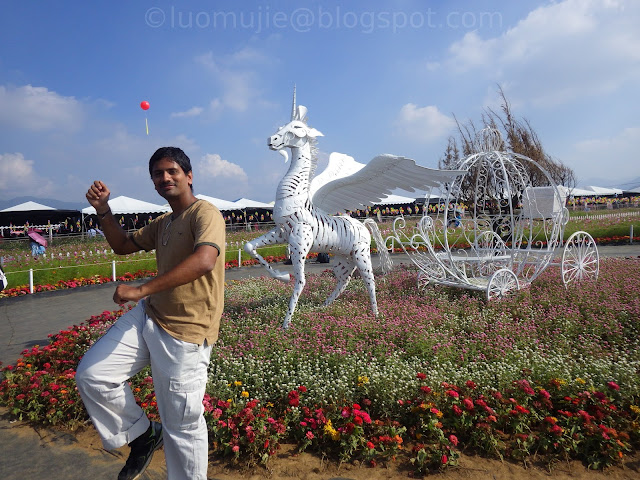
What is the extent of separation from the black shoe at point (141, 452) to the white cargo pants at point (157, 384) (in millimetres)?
147

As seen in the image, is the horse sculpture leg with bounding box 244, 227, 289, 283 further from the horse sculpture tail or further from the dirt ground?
the dirt ground

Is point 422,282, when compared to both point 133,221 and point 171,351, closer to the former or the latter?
point 171,351

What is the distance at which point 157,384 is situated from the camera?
6.85ft

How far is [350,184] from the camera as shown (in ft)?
19.5

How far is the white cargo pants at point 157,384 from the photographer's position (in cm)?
204

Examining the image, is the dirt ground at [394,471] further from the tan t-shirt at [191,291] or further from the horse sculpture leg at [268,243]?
the horse sculpture leg at [268,243]

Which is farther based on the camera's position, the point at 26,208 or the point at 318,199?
the point at 26,208

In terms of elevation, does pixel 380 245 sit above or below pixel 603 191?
below

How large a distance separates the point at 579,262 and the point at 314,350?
575cm

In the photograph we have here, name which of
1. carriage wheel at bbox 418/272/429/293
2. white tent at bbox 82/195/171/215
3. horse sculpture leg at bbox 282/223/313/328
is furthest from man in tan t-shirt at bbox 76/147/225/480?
white tent at bbox 82/195/171/215

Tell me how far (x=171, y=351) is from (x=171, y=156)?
104cm

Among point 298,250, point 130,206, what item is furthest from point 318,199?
point 130,206

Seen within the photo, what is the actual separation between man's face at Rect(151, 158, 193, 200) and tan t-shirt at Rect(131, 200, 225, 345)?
5.1 inches

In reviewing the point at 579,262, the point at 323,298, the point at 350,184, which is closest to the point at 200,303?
the point at 350,184
